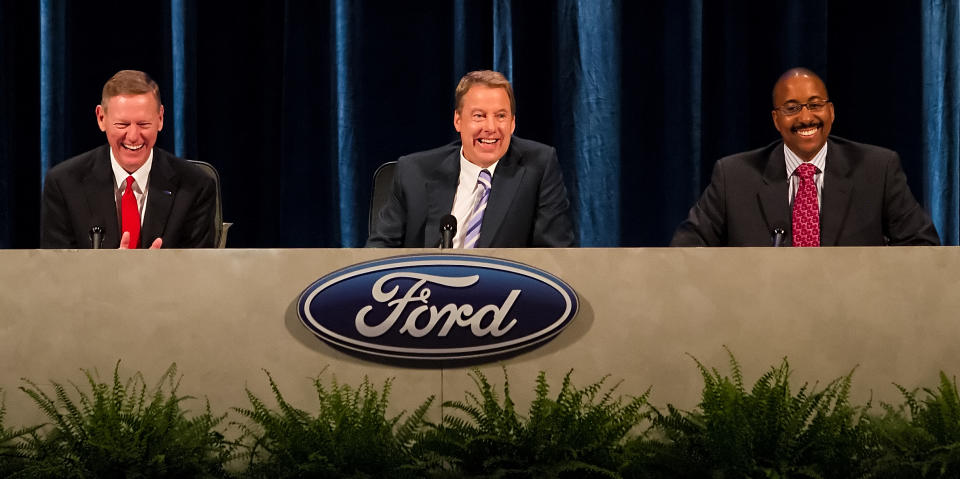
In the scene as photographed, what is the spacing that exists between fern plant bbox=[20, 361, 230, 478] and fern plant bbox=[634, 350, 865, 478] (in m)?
0.61

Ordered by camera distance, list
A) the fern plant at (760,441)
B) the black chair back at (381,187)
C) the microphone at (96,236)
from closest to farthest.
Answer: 1. the fern plant at (760,441)
2. the microphone at (96,236)
3. the black chair back at (381,187)

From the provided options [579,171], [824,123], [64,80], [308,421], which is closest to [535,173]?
[824,123]

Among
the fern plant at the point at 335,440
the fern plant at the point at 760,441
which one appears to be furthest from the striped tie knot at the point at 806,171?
the fern plant at the point at 335,440

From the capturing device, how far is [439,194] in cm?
264

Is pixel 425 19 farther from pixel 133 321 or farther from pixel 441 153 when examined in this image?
pixel 133 321

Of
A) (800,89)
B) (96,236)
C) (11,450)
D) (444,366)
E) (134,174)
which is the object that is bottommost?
(11,450)

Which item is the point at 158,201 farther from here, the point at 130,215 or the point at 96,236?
the point at 96,236

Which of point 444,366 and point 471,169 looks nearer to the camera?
point 444,366

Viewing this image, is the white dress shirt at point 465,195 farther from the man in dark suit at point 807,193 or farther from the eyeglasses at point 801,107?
the eyeglasses at point 801,107

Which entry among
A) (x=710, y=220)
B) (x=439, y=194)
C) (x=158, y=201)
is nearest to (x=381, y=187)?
(x=439, y=194)

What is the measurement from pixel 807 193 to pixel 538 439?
1.56m

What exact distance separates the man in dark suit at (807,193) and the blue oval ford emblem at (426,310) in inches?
49.4

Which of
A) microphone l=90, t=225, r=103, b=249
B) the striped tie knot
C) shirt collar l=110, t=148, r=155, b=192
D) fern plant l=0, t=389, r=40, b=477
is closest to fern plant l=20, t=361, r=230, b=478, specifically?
fern plant l=0, t=389, r=40, b=477

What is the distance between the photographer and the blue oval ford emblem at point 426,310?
1494mm
